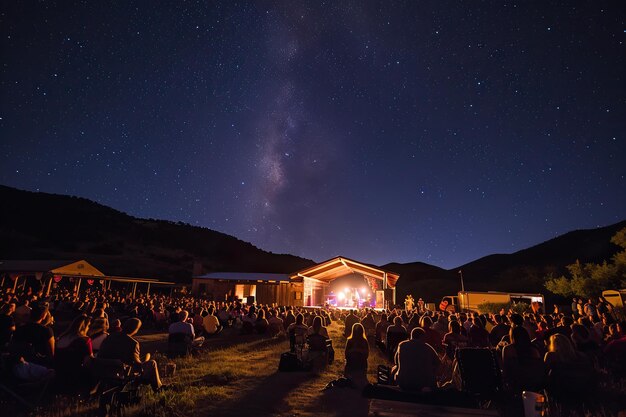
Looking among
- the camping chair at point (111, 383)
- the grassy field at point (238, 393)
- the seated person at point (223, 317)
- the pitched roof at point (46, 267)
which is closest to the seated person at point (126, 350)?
the camping chair at point (111, 383)

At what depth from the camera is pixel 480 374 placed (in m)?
5.12

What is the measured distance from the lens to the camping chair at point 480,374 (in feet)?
16.3

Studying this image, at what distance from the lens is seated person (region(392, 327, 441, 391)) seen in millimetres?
4527

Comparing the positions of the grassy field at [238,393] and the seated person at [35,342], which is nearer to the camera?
the grassy field at [238,393]

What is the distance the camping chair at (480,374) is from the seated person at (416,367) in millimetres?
736

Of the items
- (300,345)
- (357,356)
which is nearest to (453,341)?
(357,356)

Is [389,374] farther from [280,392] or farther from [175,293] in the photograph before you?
[175,293]

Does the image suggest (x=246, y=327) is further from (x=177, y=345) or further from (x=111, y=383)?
(x=111, y=383)

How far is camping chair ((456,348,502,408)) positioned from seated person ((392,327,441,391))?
736 millimetres

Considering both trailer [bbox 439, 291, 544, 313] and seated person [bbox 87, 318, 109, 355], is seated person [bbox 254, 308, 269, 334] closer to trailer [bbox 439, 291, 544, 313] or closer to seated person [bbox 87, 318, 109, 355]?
seated person [bbox 87, 318, 109, 355]

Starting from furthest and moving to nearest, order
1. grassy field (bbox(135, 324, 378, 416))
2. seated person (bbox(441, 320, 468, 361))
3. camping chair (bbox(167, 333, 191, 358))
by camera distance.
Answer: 1. camping chair (bbox(167, 333, 191, 358))
2. seated person (bbox(441, 320, 468, 361))
3. grassy field (bbox(135, 324, 378, 416))

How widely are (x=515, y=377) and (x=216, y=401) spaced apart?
4634 mm

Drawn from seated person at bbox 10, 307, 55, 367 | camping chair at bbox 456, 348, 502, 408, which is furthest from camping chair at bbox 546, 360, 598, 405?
seated person at bbox 10, 307, 55, 367

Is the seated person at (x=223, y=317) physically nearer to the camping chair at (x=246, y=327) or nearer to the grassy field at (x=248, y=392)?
the camping chair at (x=246, y=327)
